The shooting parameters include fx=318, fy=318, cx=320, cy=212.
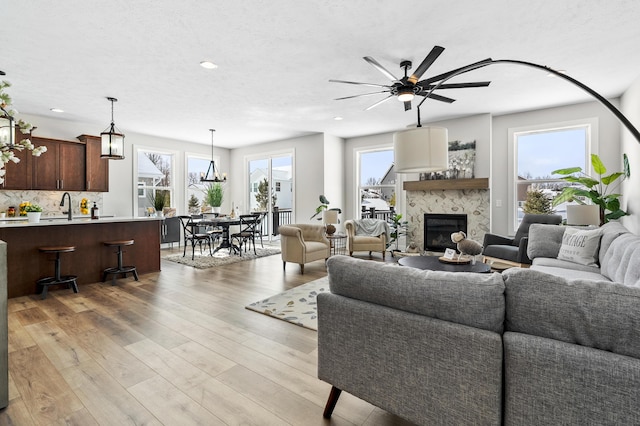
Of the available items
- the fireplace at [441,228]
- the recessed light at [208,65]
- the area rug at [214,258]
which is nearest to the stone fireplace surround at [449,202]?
the fireplace at [441,228]

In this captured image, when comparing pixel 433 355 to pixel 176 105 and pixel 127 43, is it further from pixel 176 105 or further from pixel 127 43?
pixel 176 105

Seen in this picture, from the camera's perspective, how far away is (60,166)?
19.3 feet

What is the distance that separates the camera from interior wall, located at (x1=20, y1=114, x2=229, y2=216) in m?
6.04

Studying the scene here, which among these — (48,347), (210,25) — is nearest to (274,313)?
(48,347)

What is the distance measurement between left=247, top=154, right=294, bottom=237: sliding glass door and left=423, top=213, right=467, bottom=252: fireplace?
3491 mm

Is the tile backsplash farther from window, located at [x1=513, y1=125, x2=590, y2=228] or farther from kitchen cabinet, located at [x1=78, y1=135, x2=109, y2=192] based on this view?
window, located at [x1=513, y1=125, x2=590, y2=228]

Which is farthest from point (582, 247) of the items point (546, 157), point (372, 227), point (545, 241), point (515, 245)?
point (372, 227)

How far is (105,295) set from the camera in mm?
3861

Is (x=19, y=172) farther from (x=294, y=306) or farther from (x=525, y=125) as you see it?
(x=525, y=125)

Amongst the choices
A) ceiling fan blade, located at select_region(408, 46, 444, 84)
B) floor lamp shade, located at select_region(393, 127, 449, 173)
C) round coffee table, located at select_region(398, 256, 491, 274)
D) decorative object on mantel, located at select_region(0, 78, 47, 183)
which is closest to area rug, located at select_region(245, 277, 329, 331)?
round coffee table, located at select_region(398, 256, 491, 274)

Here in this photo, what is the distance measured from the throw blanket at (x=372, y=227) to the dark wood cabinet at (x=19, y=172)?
5.91 m

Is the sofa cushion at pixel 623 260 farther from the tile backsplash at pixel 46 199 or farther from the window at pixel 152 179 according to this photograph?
the tile backsplash at pixel 46 199

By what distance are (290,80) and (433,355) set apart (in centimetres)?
381

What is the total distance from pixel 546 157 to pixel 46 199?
9193 millimetres
